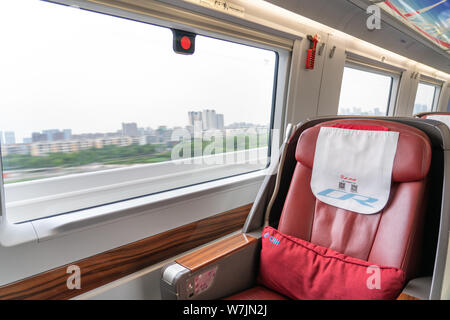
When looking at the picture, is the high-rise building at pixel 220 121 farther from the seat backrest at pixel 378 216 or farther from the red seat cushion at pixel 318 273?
the red seat cushion at pixel 318 273

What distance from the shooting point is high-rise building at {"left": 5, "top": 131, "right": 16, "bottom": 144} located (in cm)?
123

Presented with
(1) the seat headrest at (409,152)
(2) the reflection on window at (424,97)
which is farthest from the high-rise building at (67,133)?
(2) the reflection on window at (424,97)

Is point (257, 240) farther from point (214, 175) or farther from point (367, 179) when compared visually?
point (214, 175)

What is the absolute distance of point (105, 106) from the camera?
5.11 ft

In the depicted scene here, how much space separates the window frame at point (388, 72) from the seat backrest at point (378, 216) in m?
2.07

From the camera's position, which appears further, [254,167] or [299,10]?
[254,167]


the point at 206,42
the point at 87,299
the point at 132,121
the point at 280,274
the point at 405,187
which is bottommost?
the point at 87,299

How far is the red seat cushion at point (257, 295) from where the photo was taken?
50.6 inches

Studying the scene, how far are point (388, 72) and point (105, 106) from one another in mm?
3854

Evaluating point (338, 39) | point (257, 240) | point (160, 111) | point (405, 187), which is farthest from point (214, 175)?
point (338, 39)

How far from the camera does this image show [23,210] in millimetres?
1310

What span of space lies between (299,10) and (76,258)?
7.03 feet
